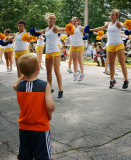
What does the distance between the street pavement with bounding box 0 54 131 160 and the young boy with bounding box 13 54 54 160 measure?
0.81 metres

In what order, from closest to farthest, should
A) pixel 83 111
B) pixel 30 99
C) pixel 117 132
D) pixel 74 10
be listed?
1. pixel 30 99
2. pixel 117 132
3. pixel 83 111
4. pixel 74 10

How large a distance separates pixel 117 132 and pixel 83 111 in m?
1.32

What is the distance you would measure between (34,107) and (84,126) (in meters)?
1.99

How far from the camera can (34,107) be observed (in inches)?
86.7

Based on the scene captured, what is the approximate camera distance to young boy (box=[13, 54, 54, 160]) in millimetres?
2199

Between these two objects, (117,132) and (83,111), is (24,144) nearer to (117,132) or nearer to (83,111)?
(117,132)

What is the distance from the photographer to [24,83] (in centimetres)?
227

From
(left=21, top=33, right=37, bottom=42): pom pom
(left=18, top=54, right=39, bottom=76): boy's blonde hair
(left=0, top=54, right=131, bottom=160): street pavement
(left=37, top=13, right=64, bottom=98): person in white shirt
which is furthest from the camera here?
(left=21, top=33, right=37, bottom=42): pom pom

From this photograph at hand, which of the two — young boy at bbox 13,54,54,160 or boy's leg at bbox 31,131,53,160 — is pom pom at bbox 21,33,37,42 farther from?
boy's leg at bbox 31,131,53,160

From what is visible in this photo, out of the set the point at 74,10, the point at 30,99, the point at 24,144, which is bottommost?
the point at 24,144

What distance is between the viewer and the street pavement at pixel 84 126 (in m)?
3.10

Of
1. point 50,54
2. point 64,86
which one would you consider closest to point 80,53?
point 64,86

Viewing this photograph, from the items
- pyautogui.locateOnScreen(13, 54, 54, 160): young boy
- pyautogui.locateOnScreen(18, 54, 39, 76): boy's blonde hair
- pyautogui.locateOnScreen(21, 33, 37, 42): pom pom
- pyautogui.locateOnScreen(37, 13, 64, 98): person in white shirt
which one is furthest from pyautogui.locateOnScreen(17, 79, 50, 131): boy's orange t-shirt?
pyautogui.locateOnScreen(21, 33, 37, 42): pom pom

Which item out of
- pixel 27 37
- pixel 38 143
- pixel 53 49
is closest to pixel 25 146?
pixel 38 143
